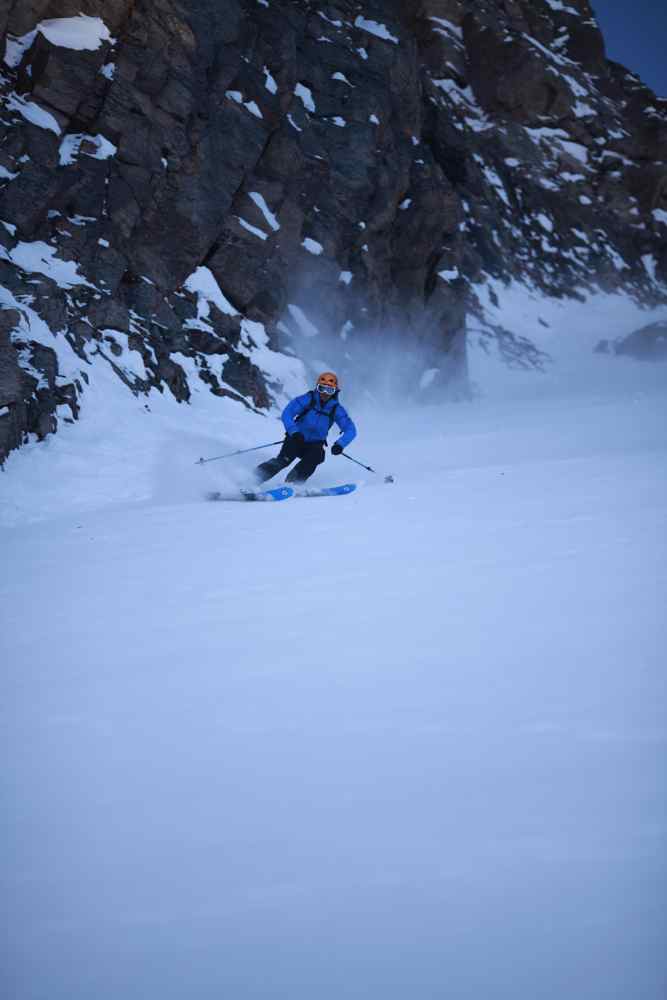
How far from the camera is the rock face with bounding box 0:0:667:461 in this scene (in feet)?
36.2

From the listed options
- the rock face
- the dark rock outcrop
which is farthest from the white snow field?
the dark rock outcrop

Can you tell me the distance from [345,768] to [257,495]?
5.74 meters

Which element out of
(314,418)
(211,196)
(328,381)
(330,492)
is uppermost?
(211,196)

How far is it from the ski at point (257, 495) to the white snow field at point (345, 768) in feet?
9.17

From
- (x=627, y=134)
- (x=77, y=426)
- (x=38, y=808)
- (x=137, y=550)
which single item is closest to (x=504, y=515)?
(x=137, y=550)

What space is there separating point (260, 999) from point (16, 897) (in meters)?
0.77

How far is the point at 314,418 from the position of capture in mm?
9516

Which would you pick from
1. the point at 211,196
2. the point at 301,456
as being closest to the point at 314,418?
the point at 301,456

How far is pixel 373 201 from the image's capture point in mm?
23109

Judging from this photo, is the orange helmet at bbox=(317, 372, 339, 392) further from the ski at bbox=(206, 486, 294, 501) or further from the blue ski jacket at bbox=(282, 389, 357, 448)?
the ski at bbox=(206, 486, 294, 501)

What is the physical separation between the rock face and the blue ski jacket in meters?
3.35

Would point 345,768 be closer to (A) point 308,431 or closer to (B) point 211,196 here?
(A) point 308,431

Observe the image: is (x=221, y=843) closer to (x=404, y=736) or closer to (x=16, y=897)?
(x=16, y=897)

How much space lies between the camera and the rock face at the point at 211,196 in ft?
36.2
